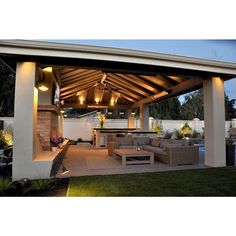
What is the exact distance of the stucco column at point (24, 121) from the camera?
16.8 feet

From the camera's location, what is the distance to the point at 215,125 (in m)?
6.64

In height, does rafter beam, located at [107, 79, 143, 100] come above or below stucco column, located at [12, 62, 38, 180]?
above

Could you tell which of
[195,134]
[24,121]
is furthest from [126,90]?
[24,121]

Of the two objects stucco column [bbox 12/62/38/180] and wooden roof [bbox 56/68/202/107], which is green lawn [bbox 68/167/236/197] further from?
wooden roof [bbox 56/68/202/107]

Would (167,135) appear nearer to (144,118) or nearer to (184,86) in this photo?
(144,118)

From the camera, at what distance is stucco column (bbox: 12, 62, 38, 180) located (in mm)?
5129

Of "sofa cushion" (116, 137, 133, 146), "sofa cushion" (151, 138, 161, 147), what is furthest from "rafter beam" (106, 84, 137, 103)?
"sofa cushion" (151, 138, 161, 147)

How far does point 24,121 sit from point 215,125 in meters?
5.52

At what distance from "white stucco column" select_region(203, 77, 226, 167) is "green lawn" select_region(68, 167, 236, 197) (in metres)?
0.96
